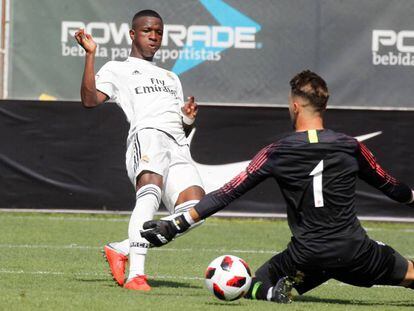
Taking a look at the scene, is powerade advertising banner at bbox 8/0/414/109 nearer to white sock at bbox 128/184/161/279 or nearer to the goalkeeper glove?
white sock at bbox 128/184/161/279

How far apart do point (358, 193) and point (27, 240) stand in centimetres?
458

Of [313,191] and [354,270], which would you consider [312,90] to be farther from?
[354,270]

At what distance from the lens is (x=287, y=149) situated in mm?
6824

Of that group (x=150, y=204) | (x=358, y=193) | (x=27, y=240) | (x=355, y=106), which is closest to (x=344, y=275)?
(x=150, y=204)

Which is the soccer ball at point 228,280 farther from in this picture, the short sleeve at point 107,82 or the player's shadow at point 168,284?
the short sleeve at point 107,82

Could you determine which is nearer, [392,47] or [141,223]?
[141,223]

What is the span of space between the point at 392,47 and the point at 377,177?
8.14 meters

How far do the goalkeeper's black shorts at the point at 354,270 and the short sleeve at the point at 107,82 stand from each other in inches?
73.4

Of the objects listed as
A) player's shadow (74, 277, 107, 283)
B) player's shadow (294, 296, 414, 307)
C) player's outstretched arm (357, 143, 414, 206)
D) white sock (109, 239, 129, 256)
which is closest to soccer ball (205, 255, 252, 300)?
player's shadow (294, 296, 414, 307)

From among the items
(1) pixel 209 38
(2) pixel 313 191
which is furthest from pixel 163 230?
(1) pixel 209 38

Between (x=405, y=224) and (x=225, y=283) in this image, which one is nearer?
(x=225, y=283)

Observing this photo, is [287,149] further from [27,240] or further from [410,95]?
[410,95]

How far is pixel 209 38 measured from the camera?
14883mm

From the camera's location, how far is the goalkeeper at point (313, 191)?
6.80 meters
